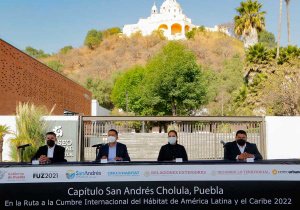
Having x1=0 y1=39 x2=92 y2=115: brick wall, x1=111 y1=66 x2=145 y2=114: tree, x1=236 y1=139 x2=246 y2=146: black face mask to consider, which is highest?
x1=111 y1=66 x2=145 y2=114: tree

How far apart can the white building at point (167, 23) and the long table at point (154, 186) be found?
132773 mm

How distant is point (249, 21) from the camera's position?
38.0 meters

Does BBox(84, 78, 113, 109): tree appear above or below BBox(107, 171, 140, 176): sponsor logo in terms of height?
above

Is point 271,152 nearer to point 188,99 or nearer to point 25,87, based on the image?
point 25,87

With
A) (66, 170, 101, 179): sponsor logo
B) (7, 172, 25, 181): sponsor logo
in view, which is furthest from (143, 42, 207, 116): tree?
(7, 172, 25, 181): sponsor logo

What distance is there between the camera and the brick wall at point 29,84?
65.8 ft

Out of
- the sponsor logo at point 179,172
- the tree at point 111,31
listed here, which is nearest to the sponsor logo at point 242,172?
the sponsor logo at point 179,172

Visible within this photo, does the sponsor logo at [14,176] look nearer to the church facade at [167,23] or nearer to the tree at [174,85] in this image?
the tree at [174,85]

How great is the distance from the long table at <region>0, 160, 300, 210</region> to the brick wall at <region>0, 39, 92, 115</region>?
15.2 m

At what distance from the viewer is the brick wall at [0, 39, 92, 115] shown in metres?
20.1

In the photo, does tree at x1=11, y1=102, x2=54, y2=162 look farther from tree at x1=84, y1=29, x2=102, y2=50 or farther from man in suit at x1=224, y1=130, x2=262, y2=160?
tree at x1=84, y1=29, x2=102, y2=50

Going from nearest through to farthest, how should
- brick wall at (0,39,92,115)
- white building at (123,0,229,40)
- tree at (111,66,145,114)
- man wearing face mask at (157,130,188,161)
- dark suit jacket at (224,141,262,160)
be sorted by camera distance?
dark suit jacket at (224,141,262,160), man wearing face mask at (157,130,188,161), brick wall at (0,39,92,115), tree at (111,66,145,114), white building at (123,0,229,40)

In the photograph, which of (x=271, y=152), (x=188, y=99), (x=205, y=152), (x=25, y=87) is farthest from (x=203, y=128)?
(x=188, y=99)

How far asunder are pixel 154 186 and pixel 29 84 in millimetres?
19929
